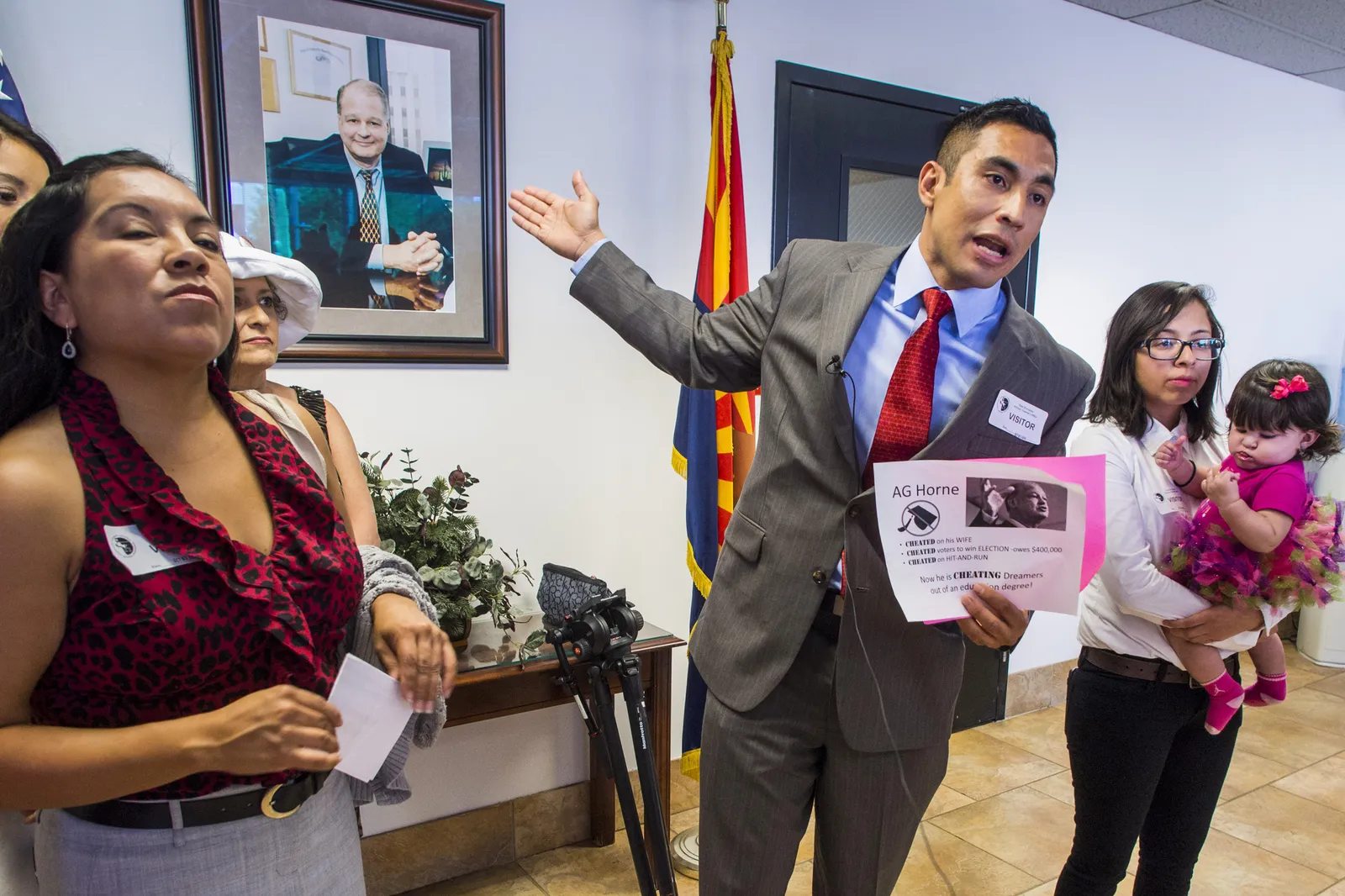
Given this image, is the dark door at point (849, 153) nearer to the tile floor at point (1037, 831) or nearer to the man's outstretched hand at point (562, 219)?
the tile floor at point (1037, 831)

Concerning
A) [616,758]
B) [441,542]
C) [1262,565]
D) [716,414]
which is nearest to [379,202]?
[441,542]

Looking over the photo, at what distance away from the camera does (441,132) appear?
2391 mm

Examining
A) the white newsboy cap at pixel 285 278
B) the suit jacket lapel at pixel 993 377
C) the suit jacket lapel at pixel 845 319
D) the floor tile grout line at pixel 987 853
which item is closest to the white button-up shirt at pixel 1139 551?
the suit jacket lapel at pixel 993 377

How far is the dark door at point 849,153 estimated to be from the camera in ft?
9.91

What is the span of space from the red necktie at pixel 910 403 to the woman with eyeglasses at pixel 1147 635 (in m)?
0.56

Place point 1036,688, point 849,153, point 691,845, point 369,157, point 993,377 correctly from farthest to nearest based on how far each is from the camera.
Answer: point 1036,688 < point 849,153 < point 691,845 < point 369,157 < point 993,377

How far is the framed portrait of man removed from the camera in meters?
2.14

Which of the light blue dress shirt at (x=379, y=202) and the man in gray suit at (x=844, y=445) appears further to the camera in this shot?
the light blue dress shirt at (x=379, y=202)

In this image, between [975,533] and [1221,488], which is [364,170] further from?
[1221,488]

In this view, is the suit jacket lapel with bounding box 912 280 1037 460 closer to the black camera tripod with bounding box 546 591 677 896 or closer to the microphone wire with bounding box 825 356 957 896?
the microphone wire with bounding box 825 356 957 896

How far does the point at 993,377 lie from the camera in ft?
4.42

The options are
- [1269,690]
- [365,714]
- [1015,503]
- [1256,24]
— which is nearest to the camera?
[365,714]

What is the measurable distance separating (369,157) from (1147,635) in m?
2.16

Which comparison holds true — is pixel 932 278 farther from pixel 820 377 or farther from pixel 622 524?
pixel 622 524
